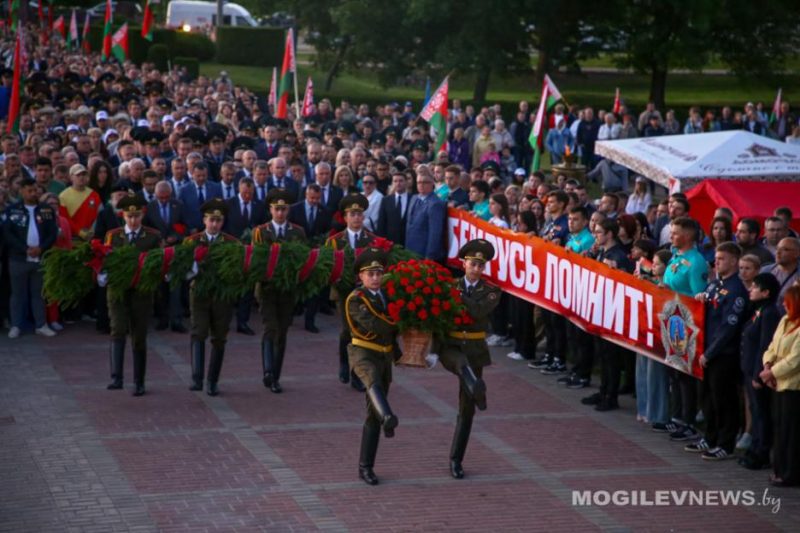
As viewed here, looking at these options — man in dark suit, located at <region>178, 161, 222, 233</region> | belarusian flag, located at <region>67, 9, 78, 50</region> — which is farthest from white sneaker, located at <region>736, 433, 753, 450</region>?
belarusian flag, located at <region>67, 9, 78, 50</region>

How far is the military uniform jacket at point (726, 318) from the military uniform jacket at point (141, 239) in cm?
575

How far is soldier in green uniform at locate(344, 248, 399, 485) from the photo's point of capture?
11.0 meters

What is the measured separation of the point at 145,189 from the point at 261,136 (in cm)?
707

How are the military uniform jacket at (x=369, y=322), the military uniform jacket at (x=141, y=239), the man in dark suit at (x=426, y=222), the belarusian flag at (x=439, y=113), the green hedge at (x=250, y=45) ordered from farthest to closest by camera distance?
1. the green hedge at (x=250, y=45)
2. the belarusian flag at (x=439, y=113)
3. the man in dark suit at (x=426, y=222)
4. the military uniform jacket at (x=141, y=239)
5. the military uniform jacket at (x=369, y=322)

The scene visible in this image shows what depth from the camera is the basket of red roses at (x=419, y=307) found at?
35.9 ft

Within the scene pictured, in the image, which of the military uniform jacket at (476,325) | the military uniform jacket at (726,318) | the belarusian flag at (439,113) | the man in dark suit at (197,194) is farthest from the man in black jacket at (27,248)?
Answer: the belarusian flag at (439,113)

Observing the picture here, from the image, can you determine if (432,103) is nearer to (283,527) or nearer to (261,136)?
(261,136)

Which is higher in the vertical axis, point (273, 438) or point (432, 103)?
point (432, 103)

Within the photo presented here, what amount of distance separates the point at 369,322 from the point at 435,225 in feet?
22.0

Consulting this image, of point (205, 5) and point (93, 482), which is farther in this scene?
point (205, 5)

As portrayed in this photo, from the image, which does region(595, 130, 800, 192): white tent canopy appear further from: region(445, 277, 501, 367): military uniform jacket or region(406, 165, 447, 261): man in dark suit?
region(445, 277, 501, 367): military uniform jacket

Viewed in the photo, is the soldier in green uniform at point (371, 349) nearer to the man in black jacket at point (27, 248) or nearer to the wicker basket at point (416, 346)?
the wicker basket at point (416, 346)

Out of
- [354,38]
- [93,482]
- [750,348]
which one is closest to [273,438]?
[93,482]

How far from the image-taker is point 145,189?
17562mm
